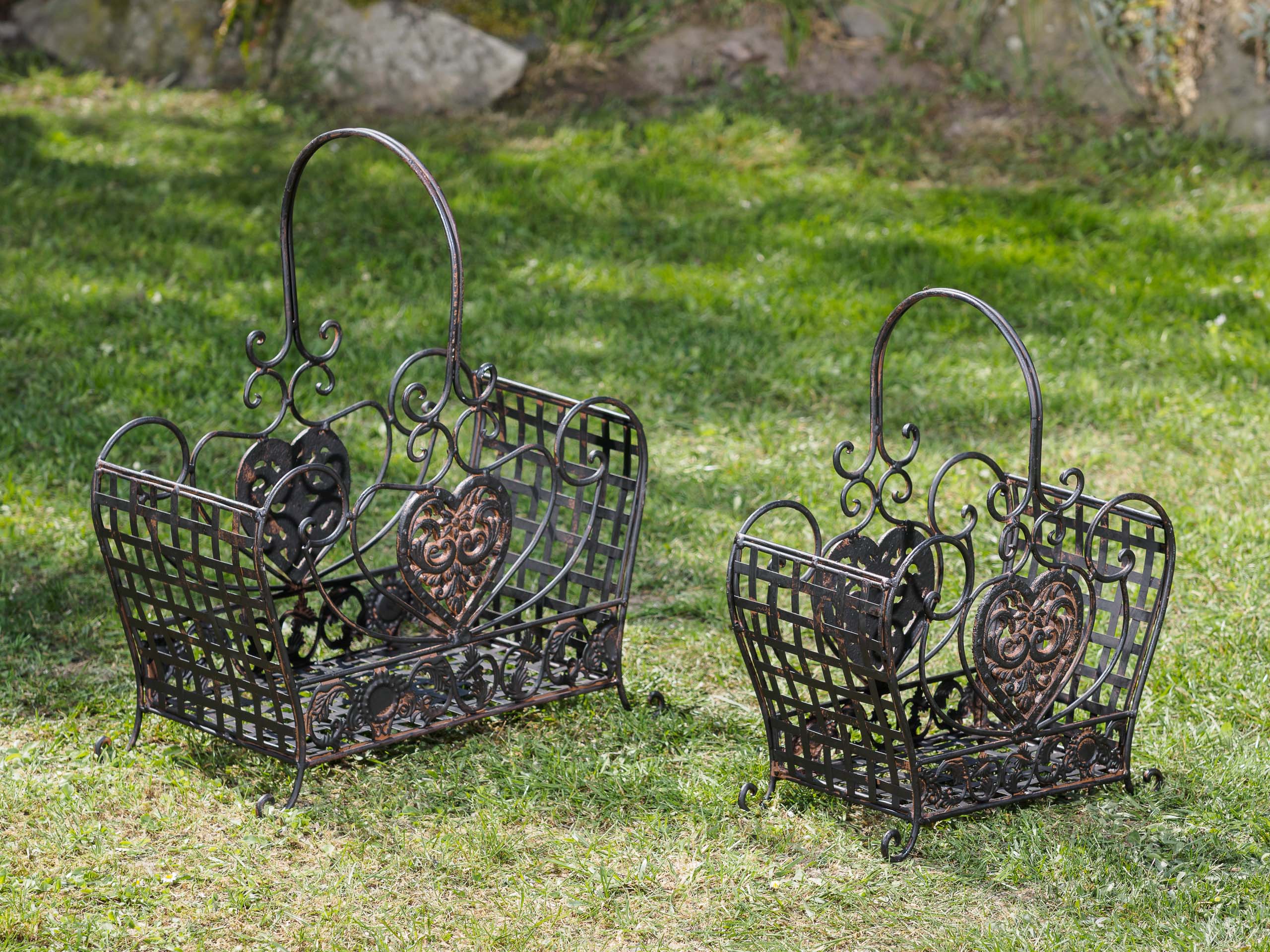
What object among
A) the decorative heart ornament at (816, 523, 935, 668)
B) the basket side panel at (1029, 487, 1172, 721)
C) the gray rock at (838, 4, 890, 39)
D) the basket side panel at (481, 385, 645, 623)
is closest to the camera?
the decorative heart ornament at (816, 523, 935, 668)

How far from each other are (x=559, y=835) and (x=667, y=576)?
5.38ft

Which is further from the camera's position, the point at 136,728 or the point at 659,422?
the point at 659,422

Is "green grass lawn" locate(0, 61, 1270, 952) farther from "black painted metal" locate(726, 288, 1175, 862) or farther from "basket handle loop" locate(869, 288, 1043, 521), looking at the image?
"basket handle loop" locate(869, 288, 1043, 521)

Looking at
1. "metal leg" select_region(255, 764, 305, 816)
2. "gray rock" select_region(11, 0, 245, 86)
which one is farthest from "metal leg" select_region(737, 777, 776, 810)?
"gray rock" select_region(11, 0, 245, 86)

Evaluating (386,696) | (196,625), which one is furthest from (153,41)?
(386,696)

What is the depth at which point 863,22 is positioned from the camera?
1023cm

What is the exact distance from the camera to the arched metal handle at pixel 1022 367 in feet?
10.9

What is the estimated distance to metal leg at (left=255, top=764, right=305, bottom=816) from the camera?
3.75 metres

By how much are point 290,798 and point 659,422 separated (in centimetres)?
305

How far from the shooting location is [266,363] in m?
3.99

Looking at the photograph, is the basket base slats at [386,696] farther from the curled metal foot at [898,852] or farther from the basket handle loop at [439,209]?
the curled metal foot at [898,852]

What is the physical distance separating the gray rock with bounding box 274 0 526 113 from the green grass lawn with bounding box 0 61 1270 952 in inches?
12.4

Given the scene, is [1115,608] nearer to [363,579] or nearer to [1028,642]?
[1028,642]

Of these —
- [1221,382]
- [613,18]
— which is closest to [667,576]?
[1221,382]
